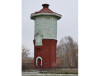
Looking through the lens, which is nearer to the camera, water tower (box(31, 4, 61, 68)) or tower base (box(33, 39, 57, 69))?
tower base (box(33, 39, 57, 69))

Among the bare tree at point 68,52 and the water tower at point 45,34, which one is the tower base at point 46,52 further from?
the bare tree at point 68,52

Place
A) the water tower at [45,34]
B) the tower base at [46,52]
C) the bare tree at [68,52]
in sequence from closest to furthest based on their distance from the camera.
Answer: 1. the bare tree at [68,52]
2. the tower base at [46,52]
3. the water tower at [45,34]

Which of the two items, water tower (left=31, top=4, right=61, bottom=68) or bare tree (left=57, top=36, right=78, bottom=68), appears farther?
water tower (left=31, top=4, right=61, bottom=68)

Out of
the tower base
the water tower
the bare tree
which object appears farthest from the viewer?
the water tower

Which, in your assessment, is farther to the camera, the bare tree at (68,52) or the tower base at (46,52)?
the tower base at (46,52)

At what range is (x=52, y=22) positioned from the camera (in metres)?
Result: 9.32

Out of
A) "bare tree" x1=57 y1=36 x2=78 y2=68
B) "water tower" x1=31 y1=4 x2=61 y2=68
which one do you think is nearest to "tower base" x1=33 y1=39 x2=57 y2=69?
"water tower" x1=31 y1=4 x2=61 y2=68

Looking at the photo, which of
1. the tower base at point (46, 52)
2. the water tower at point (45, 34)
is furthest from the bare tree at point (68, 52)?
the water tower at point (45, 34)

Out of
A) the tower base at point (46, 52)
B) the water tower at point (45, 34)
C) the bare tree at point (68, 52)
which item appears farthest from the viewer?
the water tower at point (45, 34)

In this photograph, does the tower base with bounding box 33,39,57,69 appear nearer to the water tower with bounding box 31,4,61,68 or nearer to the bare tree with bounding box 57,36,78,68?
the water tower with bounding box 31,4,61,68

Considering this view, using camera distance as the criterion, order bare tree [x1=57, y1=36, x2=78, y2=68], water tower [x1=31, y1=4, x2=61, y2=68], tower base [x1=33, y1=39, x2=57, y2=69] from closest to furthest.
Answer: bare tree [x1=57, y1=36, x2=78, y2=68] → tower base [x1=33, y1=39, x2=57, y2=69] → water tower [x1=31, y1=4, x2=61, y2=68]
